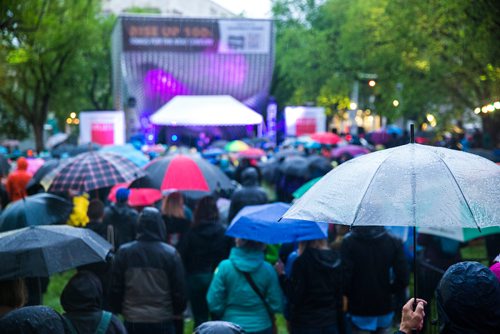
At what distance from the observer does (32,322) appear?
3105 mm

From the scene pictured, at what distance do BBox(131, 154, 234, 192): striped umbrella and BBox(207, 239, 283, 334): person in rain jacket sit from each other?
11.2 ft

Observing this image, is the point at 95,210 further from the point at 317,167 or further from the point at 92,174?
the point at 317,167

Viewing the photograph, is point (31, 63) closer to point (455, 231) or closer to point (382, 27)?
point (382, 27)

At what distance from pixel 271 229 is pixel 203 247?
1329 mm

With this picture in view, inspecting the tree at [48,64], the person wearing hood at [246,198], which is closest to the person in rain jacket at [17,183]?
the person wearing hood at [246,198]

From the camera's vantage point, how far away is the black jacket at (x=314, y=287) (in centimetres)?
579

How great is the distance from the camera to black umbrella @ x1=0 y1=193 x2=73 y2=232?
7.20 metres

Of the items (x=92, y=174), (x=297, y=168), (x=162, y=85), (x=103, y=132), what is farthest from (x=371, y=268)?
(x=162, y=85)

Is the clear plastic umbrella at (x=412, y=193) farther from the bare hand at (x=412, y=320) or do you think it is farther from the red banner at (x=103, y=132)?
the red banner at (x=103, y=132)

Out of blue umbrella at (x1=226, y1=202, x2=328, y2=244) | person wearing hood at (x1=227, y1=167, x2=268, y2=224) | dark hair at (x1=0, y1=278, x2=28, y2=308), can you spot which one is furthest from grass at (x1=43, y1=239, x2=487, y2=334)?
dark hair at (x1=0, y1=278, x2=28, y2=308)

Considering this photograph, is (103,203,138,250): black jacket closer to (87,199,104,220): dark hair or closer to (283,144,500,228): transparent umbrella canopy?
(87,199,104,220): dark hair

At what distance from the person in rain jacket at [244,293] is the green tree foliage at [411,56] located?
719 centimetres

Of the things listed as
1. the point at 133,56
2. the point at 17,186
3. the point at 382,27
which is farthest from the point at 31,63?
the point at 17,186

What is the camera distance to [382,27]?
23.6 metres
